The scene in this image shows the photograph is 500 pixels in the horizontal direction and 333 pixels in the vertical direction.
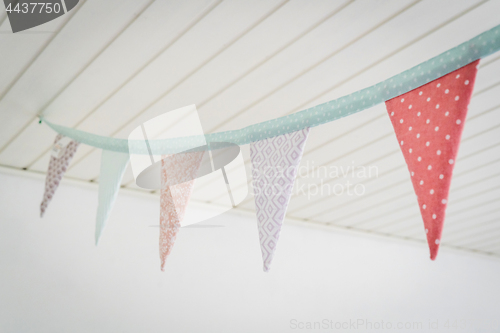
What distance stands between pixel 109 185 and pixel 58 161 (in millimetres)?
248

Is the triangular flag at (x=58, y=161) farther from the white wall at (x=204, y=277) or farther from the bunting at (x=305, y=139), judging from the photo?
the white wall at (x=204, y=277)

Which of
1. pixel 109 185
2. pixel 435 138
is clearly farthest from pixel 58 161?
pixel 435 138

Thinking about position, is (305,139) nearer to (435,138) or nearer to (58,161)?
(435,138)

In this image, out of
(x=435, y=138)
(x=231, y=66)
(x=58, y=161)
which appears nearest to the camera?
(x=435, y=138)

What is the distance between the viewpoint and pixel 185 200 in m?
1.18

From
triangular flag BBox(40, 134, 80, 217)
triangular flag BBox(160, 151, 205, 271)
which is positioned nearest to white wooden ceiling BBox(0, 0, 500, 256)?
triangular flag BBox(40, 134, 80, 217)

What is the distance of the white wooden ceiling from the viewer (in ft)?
3.25

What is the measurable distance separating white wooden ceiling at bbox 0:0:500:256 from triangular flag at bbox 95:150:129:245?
0.63 feet

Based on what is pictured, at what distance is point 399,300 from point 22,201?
198 centimetres

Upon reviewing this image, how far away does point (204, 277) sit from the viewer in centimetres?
190

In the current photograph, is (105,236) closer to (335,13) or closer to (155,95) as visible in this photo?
(155,95)

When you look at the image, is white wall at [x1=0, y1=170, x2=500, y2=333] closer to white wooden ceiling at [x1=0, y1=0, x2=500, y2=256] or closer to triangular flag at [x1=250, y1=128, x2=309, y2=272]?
white wooden ceiling at [x1=0, y1=0, x2=500, y2=256]

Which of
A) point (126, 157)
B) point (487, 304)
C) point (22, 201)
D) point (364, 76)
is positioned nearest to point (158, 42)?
point (126, 157)

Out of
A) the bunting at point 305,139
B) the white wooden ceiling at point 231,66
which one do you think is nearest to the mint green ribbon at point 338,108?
the bunting at point 305,139
